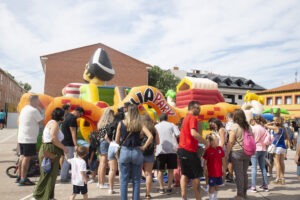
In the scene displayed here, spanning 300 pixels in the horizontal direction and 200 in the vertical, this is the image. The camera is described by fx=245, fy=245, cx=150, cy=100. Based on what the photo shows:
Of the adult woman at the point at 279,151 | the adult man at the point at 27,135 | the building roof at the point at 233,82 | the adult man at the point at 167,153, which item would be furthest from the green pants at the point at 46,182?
the building roof at the point at 233,82

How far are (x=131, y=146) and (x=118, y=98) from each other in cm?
668

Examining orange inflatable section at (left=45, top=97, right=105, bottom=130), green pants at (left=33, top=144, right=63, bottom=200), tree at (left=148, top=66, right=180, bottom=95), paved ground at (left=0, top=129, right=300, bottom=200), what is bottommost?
paved ground at (left=0, top=129, right=300, bottom=200)

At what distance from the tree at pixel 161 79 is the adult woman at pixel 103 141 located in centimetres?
2858

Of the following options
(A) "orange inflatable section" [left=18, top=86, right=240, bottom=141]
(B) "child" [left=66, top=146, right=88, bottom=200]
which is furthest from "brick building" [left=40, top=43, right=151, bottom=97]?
(B) "child" [left=66, top=146, right=88, bottom=200]

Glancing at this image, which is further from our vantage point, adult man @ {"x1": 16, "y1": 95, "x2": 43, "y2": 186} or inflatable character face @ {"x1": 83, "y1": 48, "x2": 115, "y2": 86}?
inflatable character face @ {"x1": 83, "y1": 48, "x2": 115, "y2": 86}

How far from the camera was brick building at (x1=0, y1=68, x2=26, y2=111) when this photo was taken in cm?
3712

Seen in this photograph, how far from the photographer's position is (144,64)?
31984 millimetres

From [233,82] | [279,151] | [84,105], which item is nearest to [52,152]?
[84,105]

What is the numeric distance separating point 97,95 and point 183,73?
37.1 meters

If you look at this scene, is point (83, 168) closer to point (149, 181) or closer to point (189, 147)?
point (149, 181)

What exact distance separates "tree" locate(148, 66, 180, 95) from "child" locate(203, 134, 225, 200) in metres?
29.3

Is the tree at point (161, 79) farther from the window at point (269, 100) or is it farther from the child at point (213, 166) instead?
the child at point (213, 166)

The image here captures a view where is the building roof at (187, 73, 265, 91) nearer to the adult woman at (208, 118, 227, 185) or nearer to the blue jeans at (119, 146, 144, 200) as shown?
the adult woman at (208, 118, 227, 185)

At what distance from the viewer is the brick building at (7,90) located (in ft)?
122
